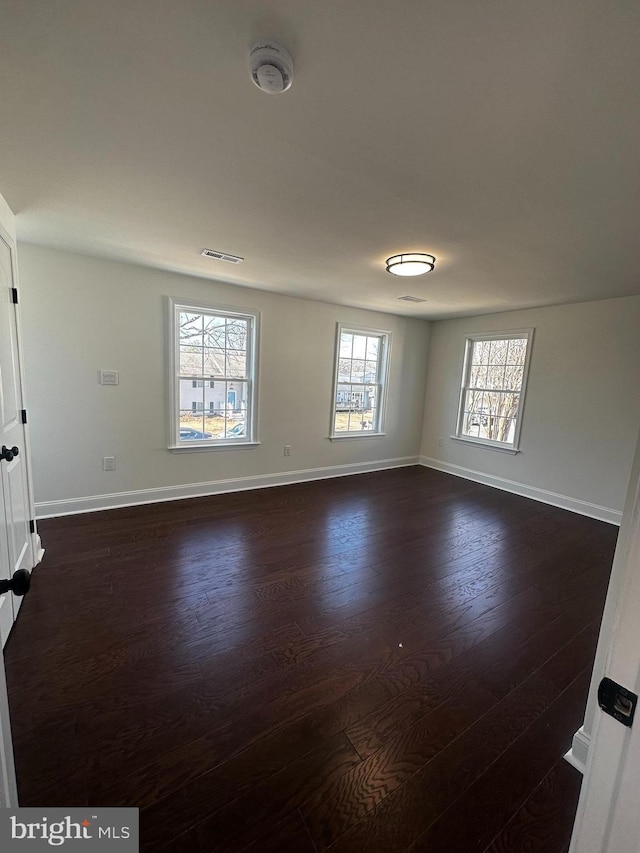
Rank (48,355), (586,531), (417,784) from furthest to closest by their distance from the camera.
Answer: (586,531) → (48,355) → (417,784)

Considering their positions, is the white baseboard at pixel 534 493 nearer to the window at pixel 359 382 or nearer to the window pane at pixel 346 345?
the window at pixel 359 382

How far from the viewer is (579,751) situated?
4.41 feet

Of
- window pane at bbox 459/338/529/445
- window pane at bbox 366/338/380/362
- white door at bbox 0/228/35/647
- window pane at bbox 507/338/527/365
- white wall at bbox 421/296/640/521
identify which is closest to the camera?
white door at bbox 0/228/35/647

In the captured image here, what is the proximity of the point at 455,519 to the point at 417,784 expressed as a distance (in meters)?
2.71

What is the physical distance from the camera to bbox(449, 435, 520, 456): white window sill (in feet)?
15.4

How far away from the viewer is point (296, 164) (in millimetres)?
1640

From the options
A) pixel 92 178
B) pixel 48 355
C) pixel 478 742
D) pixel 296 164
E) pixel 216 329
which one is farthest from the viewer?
pixel 216 329

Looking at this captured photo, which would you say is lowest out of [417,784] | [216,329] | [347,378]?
[417,784]

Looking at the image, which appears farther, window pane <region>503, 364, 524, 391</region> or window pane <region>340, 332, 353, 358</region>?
window pane <region>340, 332, 353, 358</region>

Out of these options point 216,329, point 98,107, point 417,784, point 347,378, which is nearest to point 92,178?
point 98,107

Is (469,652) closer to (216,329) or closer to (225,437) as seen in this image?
(225,437)

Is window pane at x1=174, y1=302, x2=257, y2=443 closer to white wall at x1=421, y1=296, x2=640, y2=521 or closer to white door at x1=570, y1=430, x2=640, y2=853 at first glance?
white wall at x1=421, y1=296, x2=640, y2=521

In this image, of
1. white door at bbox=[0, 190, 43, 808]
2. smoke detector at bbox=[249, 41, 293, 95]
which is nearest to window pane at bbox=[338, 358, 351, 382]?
white door at bbox=[0, 190, 43, 808]

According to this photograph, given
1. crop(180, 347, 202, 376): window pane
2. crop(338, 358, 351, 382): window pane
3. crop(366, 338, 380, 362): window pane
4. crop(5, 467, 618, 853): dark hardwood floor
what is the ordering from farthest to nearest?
crop(366, 338, 380, 362): window pane → crop(338, 358, 351, 382): window pane → crop(180, 347, 202, 376): window pane → crop(5, 467, 618, 853): dark hardwood floor
